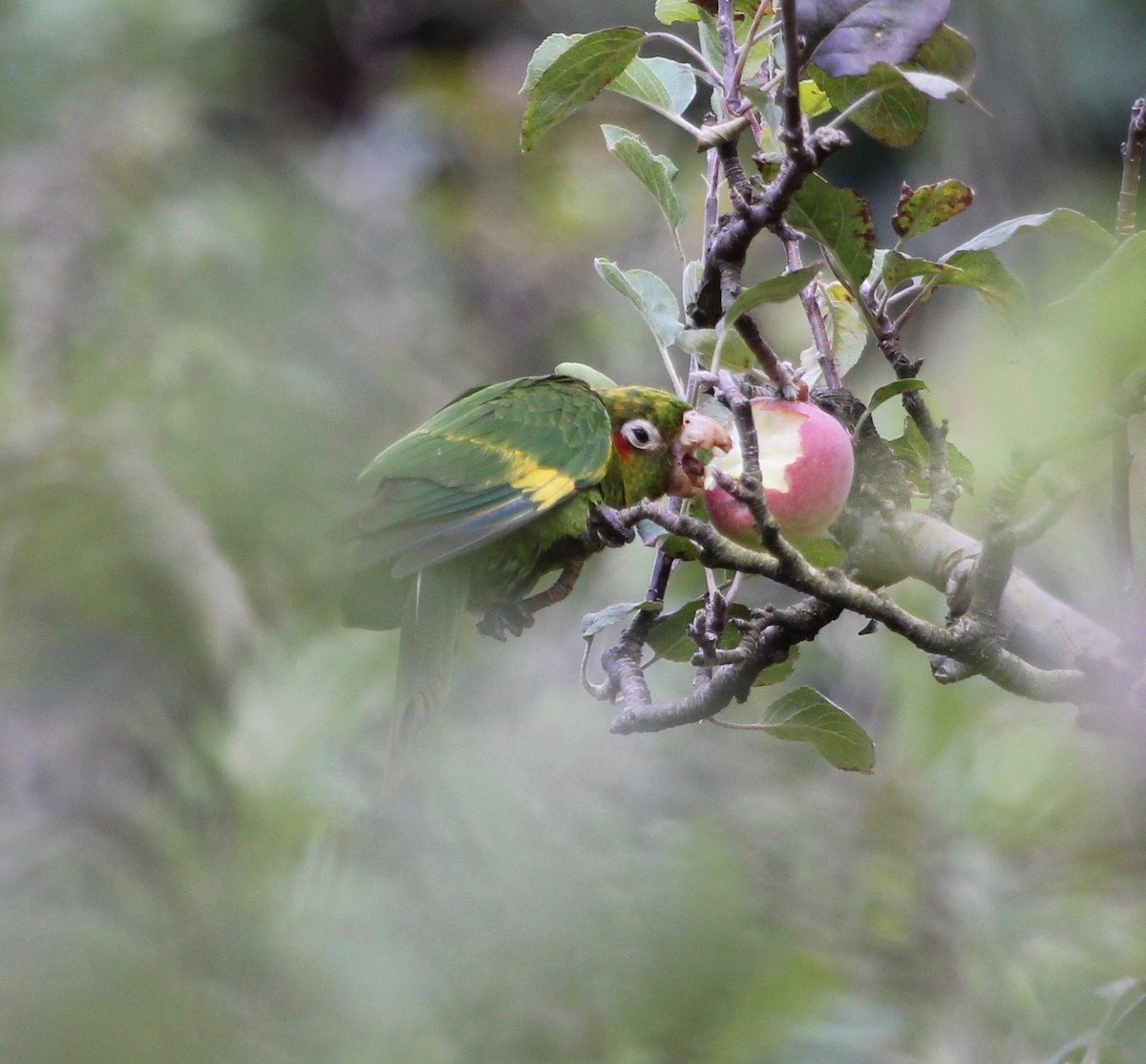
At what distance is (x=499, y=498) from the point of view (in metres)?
1.29

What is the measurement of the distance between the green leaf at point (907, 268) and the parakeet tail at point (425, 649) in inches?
23.4

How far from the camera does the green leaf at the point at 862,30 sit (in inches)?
30.1

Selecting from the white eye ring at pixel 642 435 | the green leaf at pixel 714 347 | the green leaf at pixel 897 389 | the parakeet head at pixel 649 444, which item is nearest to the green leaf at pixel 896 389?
the green leaf at pixel 897 389

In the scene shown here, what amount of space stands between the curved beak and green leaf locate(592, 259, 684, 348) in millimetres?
104

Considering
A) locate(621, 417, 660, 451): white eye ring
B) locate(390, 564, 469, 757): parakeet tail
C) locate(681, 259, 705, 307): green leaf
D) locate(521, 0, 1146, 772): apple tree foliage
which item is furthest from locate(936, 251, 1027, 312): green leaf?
locate(390, 564, 469, 757): parakeet tail

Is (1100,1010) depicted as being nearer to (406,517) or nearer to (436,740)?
(436,740)

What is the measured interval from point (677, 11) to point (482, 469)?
493mm

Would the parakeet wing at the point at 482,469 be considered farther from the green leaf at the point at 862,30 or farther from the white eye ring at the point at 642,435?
the green leaf at the point at 862,30

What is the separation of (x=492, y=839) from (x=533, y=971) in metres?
0.09

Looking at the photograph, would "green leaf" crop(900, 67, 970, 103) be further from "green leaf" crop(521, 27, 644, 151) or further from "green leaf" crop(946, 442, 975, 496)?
"green leaf" crop(946, 442, 975, 496)

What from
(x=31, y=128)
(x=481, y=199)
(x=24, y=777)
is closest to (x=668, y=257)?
(x=481, y=199)

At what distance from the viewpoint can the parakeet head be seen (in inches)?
49.2

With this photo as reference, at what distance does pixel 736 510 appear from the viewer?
3.13 feet

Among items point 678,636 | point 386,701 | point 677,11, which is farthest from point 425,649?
point 677,11
